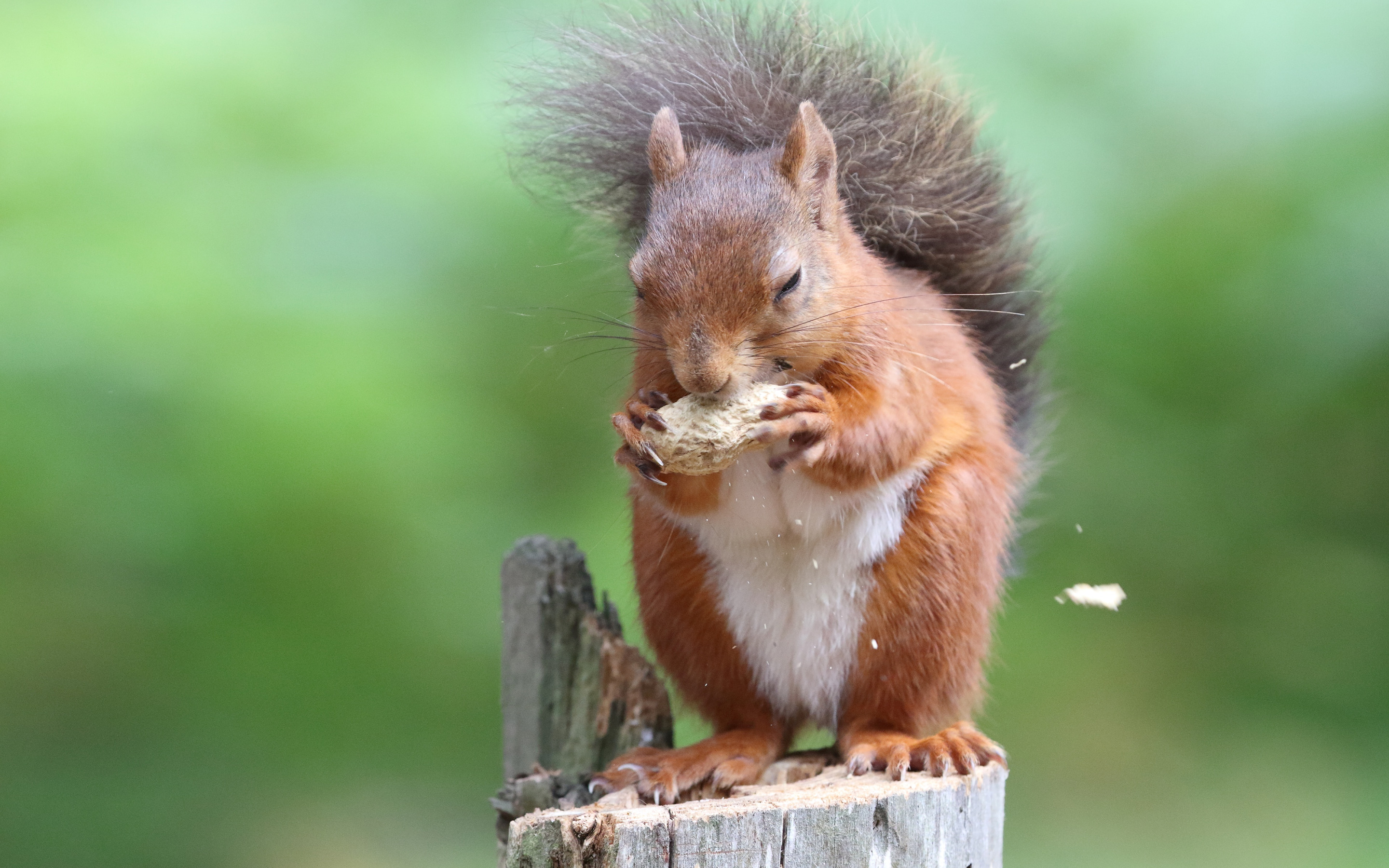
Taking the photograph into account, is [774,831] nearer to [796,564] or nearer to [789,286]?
[796,564]

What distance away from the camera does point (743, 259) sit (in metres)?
1.57

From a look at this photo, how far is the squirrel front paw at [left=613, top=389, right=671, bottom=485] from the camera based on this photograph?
1.58m

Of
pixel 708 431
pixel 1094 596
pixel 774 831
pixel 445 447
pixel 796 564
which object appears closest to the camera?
pixel 774 831

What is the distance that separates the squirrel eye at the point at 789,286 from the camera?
5.24 ft

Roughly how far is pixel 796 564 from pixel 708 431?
Answer: 45 centimetres

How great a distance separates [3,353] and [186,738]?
1015mm

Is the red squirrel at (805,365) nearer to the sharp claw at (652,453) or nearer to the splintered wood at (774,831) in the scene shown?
the sharp claw at (652,453)

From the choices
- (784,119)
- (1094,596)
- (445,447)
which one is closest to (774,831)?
(1094,596)

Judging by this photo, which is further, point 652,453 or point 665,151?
point 665,151

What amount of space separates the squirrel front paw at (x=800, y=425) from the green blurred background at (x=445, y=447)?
1.01m

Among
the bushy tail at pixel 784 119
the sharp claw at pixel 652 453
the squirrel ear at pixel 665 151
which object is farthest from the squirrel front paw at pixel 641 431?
the bushy tail at pixel 784 119

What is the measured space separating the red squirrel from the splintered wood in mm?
139

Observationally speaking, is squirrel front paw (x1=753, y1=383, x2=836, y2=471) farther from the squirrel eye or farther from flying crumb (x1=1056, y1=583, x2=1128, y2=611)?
flying crumb (x1=1056, y1=583, x2=1128, y2=611)

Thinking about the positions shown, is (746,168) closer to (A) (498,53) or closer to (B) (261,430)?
(A) (498,53)
